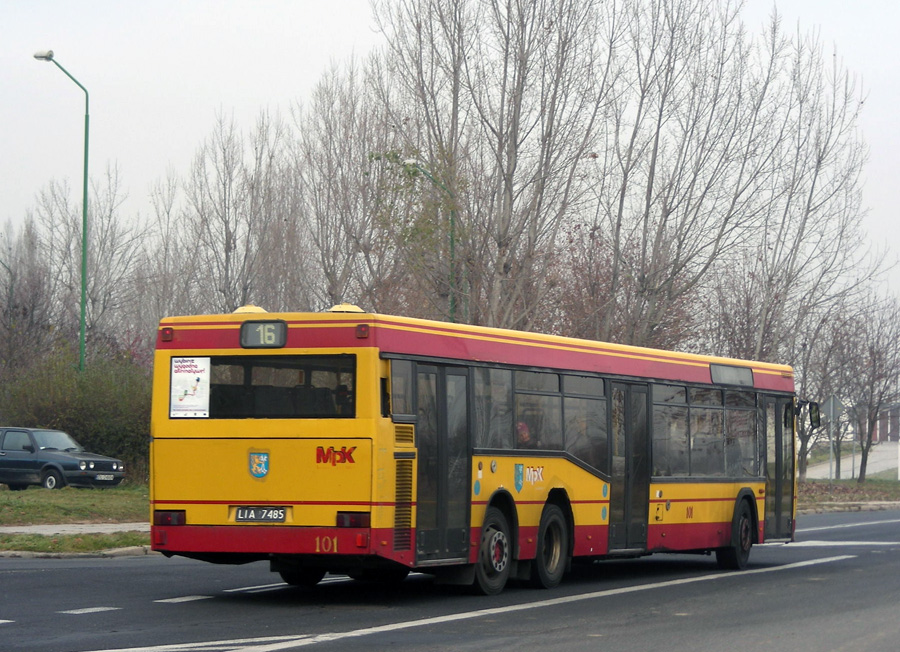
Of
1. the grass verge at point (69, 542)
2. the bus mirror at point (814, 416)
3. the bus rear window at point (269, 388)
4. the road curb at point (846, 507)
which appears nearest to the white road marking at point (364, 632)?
the bus rear window at point (269, 388)

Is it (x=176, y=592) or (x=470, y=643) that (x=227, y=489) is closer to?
(x=176, y=592)

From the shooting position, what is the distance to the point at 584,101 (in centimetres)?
3028

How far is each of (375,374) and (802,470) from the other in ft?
155

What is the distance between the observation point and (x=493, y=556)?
14.2m

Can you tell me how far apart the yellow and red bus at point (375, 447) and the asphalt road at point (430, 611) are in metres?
0.48

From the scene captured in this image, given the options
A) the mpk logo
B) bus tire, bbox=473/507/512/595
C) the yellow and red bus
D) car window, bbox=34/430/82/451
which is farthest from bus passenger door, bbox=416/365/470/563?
car window, bbox=34/430/82/451

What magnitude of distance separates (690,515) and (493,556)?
4644 mm

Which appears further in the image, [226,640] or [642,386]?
[642,386]

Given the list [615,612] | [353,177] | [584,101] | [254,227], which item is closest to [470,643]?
[615,612]

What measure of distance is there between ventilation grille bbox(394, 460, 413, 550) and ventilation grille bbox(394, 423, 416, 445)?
185 millimetres

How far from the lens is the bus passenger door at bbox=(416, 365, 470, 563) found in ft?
43.0

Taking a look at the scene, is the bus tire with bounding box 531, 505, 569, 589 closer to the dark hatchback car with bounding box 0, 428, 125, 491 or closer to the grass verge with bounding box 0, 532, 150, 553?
the grass verge with bounding box 0, 532, 150, 553

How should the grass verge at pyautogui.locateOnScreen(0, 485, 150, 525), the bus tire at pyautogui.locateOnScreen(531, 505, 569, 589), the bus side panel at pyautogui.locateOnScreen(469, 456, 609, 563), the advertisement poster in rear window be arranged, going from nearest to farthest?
1. the advertisement poster in rear window
2. the bus side panel at pyautogui.locateOnScreen(469, 456, 609, 563)
3. the bus tire at pyautogui.locateOnScreen(531, 505, 569, 589)
4. the grass verge at pyautogui.locateOnScreen(0, 485, 150, 525)

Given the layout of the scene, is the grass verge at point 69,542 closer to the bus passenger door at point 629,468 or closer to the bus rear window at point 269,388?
the bus rear window at point 269,388
